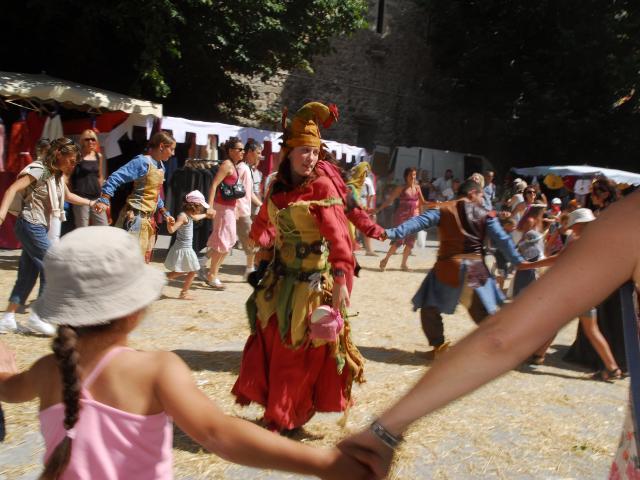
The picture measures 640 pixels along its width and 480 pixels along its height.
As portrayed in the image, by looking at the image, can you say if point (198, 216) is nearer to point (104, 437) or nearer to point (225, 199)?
point (225, 199)

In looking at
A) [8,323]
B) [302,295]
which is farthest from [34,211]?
[302,295]

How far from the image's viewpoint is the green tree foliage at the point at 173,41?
13992 millimetres

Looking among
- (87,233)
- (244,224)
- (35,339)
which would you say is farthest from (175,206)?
(87,233)

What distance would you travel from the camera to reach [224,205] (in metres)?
8.94

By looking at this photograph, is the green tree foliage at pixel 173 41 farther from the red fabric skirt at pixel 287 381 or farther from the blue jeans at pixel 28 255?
the red fabric skirt at pixel 287 381

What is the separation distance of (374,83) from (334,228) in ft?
73.8

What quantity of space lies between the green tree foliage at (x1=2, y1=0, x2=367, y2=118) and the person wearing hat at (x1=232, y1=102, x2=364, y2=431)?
35.7 ft

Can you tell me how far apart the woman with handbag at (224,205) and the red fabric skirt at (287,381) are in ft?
16.0

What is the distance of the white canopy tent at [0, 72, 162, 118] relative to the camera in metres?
10.8

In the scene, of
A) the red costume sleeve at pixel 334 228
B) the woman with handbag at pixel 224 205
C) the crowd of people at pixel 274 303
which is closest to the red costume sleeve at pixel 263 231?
the crowd of people at pixel 274 303

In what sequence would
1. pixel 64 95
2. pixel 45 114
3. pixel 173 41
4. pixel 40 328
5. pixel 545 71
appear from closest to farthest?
pixel 40 328 < pixel 64 95 < pixel 45 114 < pixel 173 41 < pixel 545 71

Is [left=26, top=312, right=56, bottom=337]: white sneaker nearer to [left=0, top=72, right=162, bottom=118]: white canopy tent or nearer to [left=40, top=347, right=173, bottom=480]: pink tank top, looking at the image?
[left=40, top=347, right=173, bottom=480]: pink tank top

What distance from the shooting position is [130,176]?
281 inches

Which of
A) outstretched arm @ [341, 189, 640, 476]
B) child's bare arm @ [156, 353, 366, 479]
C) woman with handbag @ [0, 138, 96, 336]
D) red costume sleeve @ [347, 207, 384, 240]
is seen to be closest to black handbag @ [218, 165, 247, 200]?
woman with handbag @ [0, 138, 96, 336]
